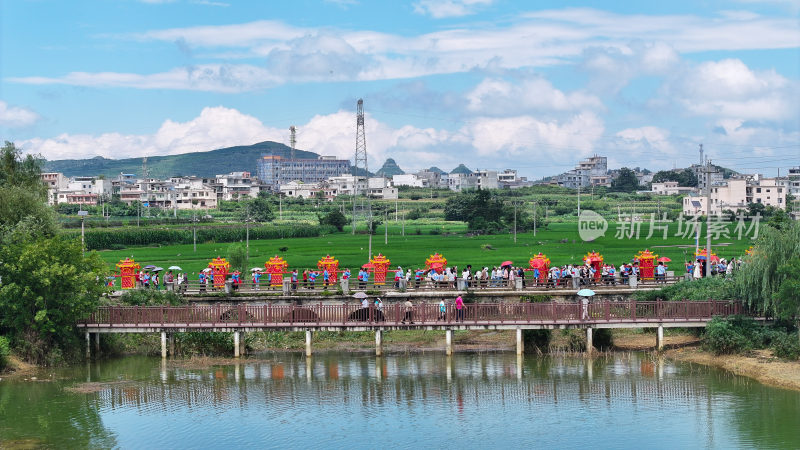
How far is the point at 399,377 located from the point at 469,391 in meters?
3.77

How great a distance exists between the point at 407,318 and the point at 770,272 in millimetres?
16196

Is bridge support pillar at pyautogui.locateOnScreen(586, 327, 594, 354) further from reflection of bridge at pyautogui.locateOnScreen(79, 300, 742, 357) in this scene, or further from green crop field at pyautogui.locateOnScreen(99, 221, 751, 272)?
green crop field at pyautogui.locateOnScreen(99, 221, 751, 272)

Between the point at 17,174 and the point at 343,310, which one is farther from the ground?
the point at 17,174

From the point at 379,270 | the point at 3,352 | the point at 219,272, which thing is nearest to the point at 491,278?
the point at 379,270

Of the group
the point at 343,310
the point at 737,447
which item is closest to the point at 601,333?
the point at 343,310

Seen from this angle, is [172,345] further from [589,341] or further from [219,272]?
[589,341]

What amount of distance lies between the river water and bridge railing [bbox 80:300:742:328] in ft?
6.11

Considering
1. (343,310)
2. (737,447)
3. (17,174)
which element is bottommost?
(737,447)

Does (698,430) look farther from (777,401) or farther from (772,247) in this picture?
(772,247)

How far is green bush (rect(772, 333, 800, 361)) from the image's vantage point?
39.8m

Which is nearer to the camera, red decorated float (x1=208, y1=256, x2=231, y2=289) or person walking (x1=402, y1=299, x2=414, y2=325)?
person walking (x1=402, y1=299, x2=414, y2=325)

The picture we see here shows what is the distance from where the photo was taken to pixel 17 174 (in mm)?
58844

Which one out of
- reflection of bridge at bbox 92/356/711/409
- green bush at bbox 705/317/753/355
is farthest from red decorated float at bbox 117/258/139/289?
green bush at bbox 705/317/753/355

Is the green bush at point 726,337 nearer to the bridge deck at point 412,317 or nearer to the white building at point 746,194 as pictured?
the bridge deck at point 412,317
